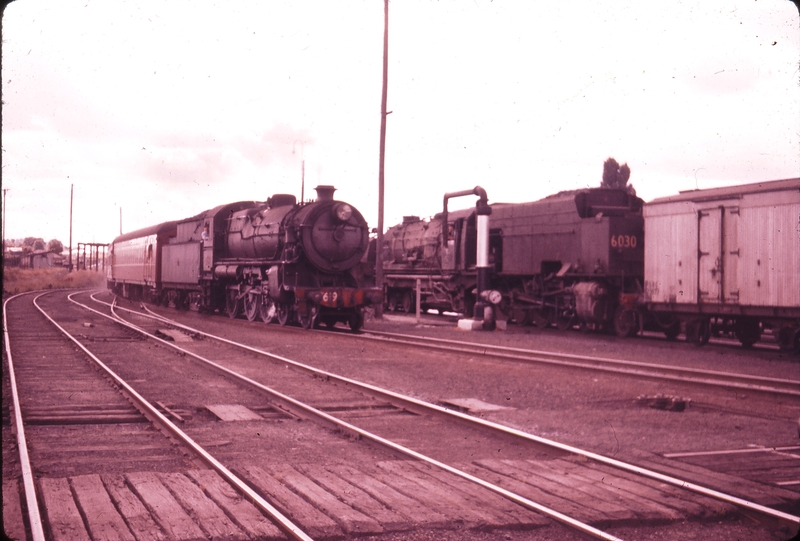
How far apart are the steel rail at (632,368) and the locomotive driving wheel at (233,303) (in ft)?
28.8

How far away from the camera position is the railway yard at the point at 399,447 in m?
4.76

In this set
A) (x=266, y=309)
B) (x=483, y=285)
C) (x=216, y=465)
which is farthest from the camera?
(x=266, y=309)

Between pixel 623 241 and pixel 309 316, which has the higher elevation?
pixel 623 241

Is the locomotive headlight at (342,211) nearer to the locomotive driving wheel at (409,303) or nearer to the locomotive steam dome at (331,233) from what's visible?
the locomotive steam dome at (331,233)

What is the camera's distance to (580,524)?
456cm

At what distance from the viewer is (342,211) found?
20.8 m

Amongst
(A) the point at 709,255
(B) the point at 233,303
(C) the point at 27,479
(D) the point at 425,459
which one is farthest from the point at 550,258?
(C) the point at 27,479

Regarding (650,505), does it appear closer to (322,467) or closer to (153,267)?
(322,467)

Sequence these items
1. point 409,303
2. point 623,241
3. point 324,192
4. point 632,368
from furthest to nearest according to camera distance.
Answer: point 409,303
point 324,192
point 623,241
point 632,368

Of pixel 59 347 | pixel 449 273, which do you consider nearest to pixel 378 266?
pixel 449 273

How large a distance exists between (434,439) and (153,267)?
27182 millimetres

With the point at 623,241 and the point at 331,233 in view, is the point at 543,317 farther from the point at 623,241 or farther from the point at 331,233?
the point at 331,233

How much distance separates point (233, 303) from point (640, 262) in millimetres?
12743

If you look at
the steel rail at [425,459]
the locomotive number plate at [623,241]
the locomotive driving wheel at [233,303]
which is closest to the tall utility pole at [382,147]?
the locomotive driving wheel at [233,303]
